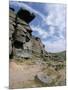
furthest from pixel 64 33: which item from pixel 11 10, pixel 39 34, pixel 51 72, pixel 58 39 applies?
pixel 11 10

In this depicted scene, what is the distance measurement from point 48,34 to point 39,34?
3.2 inches

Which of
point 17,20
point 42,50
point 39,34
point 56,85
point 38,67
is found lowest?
point 56,85

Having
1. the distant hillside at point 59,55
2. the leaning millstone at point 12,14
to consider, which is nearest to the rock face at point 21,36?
the leaning millstone at point 12,14

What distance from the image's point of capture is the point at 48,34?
190 cm

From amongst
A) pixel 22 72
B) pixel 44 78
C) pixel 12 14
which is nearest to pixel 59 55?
pixel 44 78

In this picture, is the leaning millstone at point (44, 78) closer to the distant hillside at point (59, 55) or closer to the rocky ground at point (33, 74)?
the rocky ground at point (33, 74)

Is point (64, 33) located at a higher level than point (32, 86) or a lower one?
higher

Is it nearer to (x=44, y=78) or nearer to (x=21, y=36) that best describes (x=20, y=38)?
(x=21, y=36)

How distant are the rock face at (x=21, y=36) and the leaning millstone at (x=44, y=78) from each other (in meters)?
0.19

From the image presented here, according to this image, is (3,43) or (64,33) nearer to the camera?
(3,43)

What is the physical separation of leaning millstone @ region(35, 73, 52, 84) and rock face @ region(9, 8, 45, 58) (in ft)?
0.61

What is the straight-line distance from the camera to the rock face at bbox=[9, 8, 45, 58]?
5.98 ft

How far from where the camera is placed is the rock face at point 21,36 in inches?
71.8

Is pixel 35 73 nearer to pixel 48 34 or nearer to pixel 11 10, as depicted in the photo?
pixel 48 34
